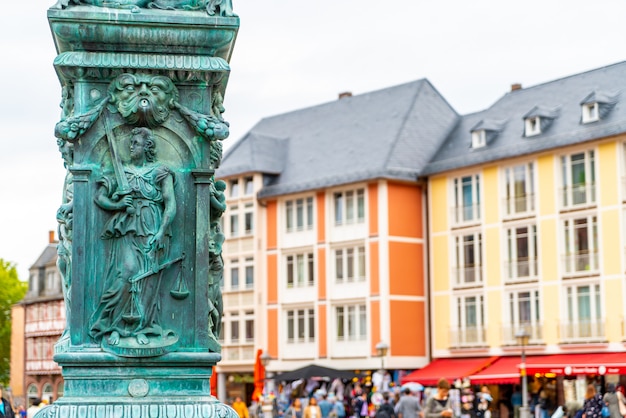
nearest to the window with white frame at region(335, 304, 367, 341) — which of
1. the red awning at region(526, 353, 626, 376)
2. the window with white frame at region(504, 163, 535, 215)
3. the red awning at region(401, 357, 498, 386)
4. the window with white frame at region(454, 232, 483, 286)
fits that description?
the red awning at region(401, 357, 498, 386)

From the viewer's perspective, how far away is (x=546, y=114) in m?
53.7

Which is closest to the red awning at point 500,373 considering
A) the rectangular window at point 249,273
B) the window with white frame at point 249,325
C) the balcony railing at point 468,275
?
the balcony railing at point 468,275

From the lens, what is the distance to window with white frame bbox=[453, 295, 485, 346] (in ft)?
183

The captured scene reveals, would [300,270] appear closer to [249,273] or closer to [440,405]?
[249,273]

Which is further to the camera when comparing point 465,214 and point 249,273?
point 249,273

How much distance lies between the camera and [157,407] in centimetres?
859

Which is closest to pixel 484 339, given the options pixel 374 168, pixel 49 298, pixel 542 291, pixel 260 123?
pixel 542 291

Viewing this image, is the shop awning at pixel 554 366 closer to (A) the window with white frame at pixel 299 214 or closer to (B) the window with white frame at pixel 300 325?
(B) the window with white frame at pixel 300 325

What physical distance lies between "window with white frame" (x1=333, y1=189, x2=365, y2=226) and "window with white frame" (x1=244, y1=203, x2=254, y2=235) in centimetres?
514

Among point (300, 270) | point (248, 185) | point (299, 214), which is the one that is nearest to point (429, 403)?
point (300, 270)

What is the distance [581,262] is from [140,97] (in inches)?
1750

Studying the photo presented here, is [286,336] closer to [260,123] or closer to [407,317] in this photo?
[407,317]

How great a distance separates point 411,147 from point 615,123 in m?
11.6

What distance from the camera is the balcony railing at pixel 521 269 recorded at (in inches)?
2116
